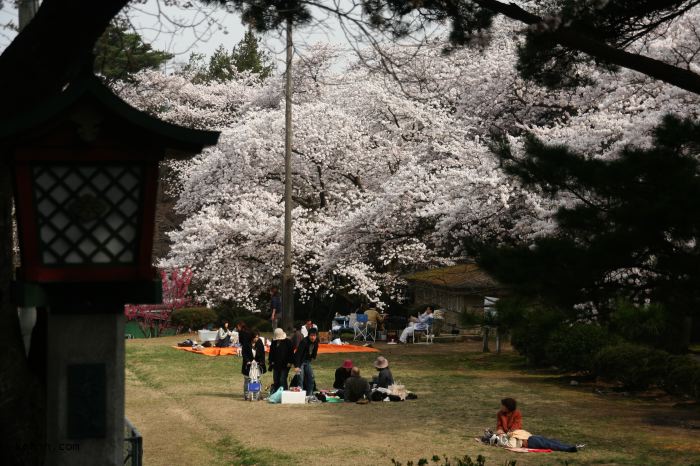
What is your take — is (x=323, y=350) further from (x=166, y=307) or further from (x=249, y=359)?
(x=166, y=307)

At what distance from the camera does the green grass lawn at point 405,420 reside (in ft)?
48.5

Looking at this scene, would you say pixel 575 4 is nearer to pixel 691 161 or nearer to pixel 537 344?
pixel 691 161

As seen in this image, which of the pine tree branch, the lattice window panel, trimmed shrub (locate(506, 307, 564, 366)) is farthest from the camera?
trimmed shrub (locate(506, 307, 564, 366))

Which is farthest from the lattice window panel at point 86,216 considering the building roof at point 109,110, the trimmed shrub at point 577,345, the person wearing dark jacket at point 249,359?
the trimmed shrub at point 577,345

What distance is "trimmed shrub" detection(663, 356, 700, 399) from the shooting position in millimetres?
19969

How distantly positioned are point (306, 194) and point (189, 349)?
10.0 m

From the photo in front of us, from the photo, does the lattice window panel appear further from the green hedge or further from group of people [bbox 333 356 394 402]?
the green hedge

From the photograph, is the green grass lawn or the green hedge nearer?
the green grass lawn

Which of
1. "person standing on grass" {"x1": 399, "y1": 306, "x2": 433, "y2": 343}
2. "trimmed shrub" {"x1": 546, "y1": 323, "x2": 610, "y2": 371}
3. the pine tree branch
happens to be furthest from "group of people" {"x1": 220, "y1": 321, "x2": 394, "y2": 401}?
the pine tree branch

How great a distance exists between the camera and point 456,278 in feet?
108

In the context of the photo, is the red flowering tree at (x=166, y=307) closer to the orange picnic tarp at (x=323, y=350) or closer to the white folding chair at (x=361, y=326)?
the orange picnic tarp at (x=323, y=350)

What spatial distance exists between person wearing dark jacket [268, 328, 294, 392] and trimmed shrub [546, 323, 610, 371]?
22.3 ft

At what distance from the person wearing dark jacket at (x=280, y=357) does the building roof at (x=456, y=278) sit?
1053cm

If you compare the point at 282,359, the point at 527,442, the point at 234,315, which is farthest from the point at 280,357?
the point at 234,315
